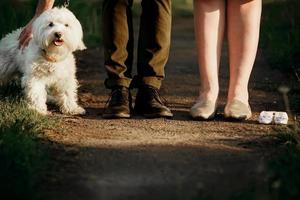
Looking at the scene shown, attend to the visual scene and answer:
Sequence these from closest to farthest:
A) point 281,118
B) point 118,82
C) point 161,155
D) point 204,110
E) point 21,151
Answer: point 21,151, point 161,155, point 281,118, point 204,110, point 118,82

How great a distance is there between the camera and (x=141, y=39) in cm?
587

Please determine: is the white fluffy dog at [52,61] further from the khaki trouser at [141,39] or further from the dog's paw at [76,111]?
the khaki trouser at [141,39]

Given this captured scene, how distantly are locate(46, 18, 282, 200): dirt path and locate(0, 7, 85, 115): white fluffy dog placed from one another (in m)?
0.25

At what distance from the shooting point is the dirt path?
3926mm

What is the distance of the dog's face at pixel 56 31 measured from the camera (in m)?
5.88

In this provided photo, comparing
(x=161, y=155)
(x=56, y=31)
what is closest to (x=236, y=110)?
(x=161, y=155)

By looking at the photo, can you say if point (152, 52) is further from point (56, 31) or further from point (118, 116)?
point (56, 31)

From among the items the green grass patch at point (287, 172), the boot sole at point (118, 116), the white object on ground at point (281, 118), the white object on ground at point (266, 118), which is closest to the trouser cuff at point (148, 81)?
the boot sole at point (118, 116)

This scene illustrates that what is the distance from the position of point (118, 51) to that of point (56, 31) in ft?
1.66

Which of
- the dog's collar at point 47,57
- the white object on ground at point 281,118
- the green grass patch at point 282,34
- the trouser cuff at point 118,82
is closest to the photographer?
the white object on ground at point 281,118

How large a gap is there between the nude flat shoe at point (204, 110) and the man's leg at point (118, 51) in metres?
0.50

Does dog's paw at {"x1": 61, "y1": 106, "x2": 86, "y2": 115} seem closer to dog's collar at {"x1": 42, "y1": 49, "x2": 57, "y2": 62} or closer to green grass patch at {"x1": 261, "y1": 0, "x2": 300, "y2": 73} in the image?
dog's collar at {"x1": 42, "y1": 49, "x2": 57, "y2": 62}

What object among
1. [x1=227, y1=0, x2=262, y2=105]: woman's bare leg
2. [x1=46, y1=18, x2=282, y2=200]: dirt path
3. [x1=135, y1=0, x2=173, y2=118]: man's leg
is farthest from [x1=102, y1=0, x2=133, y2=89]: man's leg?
[x1=227, y1=0, x2=262, y2=105]: woman's bare leg

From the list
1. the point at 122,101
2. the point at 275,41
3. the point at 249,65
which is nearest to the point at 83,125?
the point at 122,101
